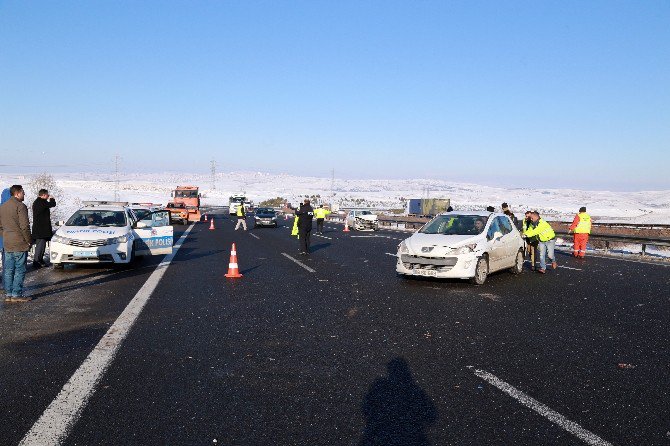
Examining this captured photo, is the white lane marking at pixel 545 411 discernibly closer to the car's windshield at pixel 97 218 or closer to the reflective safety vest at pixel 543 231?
the reflective safety vest at pixel 543 231

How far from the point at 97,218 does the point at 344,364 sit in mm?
10278

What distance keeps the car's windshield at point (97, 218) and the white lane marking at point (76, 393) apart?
21.1 ft

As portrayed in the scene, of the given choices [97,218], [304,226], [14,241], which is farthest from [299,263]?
[14,241]

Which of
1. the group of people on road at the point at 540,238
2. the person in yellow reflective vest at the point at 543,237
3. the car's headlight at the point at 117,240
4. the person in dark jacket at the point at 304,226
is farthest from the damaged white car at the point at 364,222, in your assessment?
the car's headlight at the point at 117,240

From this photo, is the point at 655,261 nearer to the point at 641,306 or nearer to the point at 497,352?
the point at 641,306

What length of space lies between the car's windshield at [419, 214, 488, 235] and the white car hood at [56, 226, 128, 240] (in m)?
7.20

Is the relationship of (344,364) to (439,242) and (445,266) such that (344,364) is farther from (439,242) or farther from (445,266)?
(439,242)

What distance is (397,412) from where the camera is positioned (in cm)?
425

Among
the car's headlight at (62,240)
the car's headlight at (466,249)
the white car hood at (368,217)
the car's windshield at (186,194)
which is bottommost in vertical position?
the white car hood at (368,217)

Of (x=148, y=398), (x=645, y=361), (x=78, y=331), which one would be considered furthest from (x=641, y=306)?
(x=78, y=331)

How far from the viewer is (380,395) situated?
183 inches

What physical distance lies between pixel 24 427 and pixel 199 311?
4244 millimetres

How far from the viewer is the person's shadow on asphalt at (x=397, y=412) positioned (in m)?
3.78

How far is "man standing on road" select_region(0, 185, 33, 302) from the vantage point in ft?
28.1
